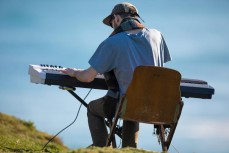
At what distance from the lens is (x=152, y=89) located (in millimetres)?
5930

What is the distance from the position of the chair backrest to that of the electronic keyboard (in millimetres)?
847

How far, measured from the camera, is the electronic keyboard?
6625 millimetres

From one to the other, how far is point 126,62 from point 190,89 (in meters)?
1.01

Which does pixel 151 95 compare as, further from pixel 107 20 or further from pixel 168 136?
pixel 107 20

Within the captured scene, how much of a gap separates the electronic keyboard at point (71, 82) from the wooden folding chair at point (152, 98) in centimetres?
78

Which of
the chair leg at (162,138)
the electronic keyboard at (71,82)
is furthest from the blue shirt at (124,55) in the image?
the chair leg at (162,138)

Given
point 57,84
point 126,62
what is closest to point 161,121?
point 126,62

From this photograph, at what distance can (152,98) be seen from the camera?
5965mm

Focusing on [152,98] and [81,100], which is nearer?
[152,98]

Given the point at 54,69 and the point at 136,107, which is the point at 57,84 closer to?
the point at 54,69

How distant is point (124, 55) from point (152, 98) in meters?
0.61

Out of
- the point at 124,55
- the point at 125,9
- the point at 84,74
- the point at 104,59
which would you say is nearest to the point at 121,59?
the point at 124,55

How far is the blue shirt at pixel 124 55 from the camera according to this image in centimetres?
626

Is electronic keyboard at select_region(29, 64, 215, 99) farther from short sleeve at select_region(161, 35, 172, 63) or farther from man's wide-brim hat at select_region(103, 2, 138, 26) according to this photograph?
man's wide-brim hat at select_region(103, 2, 138, 26)
